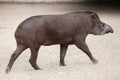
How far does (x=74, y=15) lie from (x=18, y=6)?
10.9 metres

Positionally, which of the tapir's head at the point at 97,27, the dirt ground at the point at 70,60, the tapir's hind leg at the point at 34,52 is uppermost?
the tapir's head at the point at 97,27

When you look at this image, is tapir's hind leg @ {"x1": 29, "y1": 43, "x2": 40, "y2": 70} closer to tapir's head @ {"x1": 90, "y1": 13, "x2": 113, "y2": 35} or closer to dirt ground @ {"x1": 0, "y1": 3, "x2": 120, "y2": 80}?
dirt ground @ {"x1": 0, "y1": 3, "x2": 120, "y2": 80}

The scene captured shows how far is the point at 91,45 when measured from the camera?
11070 millimetres

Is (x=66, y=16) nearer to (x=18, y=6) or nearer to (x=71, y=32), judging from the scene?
(x=71, y=32)

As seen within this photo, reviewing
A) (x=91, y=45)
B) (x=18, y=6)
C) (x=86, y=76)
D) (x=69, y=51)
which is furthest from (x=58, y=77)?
(x=18, y=6)

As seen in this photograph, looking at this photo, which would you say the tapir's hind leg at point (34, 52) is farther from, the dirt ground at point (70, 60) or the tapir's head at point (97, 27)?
the tapir's head at point (97, 27)

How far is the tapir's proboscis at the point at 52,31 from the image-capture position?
8.18 meters

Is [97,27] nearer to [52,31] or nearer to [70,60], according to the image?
[70,60]

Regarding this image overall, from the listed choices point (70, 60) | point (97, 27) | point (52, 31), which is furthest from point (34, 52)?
point (97, 27)

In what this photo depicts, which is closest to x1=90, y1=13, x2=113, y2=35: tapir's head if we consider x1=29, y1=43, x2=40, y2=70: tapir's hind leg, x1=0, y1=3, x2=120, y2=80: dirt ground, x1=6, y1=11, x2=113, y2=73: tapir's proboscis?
x1=6, y1=11, x2=113, y2=73: tapir's proboscis

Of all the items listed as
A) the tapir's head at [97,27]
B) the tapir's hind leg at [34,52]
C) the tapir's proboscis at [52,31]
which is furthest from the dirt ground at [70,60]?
the tapir's head at [97,27]

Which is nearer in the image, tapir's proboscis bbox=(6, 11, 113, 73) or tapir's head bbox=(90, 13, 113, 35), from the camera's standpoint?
tapir's proboscis bbox=(6, 11, 113, 73)

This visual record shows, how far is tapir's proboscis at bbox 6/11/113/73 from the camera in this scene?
26.8 feet

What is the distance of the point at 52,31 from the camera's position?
8336 mm
